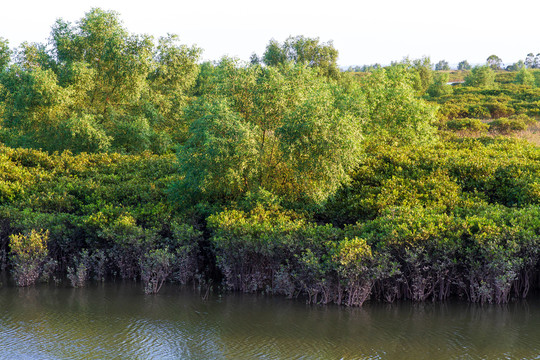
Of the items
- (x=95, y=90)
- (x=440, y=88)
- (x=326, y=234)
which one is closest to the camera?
(x=326, y=234)

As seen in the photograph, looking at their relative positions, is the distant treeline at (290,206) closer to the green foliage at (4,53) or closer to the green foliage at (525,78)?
the green foliage at (4,53)

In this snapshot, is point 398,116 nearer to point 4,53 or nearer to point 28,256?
point 28,256

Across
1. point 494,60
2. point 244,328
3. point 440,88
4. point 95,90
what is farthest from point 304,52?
point 494,60

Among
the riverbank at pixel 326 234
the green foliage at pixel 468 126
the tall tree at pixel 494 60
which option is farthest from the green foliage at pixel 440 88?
the tall tree at pixel 494 60

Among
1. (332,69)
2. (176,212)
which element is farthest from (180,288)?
(332,69)

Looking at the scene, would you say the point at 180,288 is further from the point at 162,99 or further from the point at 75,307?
the point at 162,99

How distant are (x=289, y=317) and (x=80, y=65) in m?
25.8

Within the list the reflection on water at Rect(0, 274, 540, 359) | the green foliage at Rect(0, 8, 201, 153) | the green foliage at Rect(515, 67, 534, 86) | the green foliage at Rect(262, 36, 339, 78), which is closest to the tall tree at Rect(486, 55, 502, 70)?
the green foliage at Rect(515, 67, 534, 86)

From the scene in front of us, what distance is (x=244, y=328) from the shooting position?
1512 cm

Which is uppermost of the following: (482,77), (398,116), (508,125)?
(482,77)

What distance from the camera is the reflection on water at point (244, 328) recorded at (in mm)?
13289

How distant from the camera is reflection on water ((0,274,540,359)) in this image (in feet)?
43.6

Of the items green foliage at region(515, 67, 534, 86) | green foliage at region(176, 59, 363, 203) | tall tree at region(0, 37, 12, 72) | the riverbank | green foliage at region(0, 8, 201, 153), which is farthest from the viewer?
green foliage at region(515, 67, 534, 86)

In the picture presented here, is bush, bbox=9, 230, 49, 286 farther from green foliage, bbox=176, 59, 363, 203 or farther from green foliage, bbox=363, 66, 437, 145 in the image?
green foliage, bbox=363, 66, 437, 145
